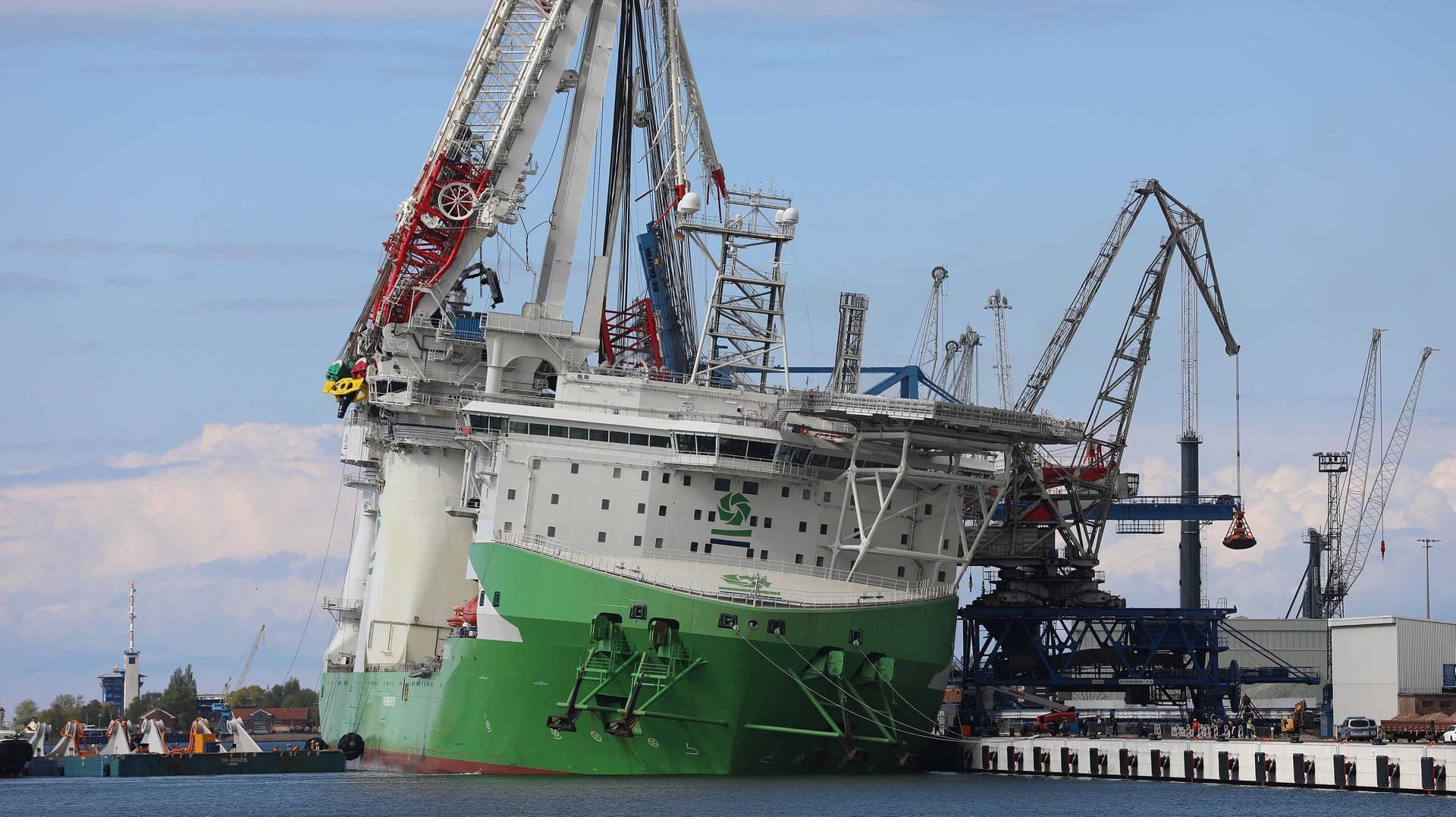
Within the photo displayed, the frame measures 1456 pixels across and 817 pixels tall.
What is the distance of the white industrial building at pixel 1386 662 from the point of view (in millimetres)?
69312

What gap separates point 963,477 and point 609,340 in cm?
1950

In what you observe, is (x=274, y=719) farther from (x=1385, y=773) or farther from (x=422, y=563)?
(x=1385, y=773)

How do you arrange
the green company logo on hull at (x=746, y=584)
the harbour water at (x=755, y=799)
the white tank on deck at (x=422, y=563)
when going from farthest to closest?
the white tank on deck at (x=422, y=563) → the green company logo on hull at (x=746, y=584) → the harbour water at (x=755, y=799)

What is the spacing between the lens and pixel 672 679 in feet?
179

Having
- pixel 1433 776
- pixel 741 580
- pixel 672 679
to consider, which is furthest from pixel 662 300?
pixel 1433 776

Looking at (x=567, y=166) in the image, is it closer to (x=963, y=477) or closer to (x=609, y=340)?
(x=609, y=340)

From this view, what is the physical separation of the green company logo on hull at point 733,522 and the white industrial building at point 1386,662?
24.3 metres

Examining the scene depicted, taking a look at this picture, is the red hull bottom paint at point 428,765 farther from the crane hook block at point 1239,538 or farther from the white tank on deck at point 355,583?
the crane hook block at point 1239,538

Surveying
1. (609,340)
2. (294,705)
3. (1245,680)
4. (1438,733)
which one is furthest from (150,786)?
(294,705)

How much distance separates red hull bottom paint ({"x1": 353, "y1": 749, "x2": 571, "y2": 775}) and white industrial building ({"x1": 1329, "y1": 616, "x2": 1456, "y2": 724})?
100 ft

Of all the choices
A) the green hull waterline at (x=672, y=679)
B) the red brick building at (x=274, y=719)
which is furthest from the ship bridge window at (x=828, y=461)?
the red brick building at (x=274, y=719)

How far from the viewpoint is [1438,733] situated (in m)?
60.9

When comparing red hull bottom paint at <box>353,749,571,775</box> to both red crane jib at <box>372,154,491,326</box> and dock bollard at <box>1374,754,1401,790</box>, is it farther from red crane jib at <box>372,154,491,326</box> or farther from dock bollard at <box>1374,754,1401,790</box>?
dock bollard at <box>1374,754,1401,790</box>

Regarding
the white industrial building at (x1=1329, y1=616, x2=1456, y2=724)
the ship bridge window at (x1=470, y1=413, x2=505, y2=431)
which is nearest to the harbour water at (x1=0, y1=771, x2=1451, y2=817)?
the ship bridge window at (x1=470, y1=413, x2=505, y2=431)
